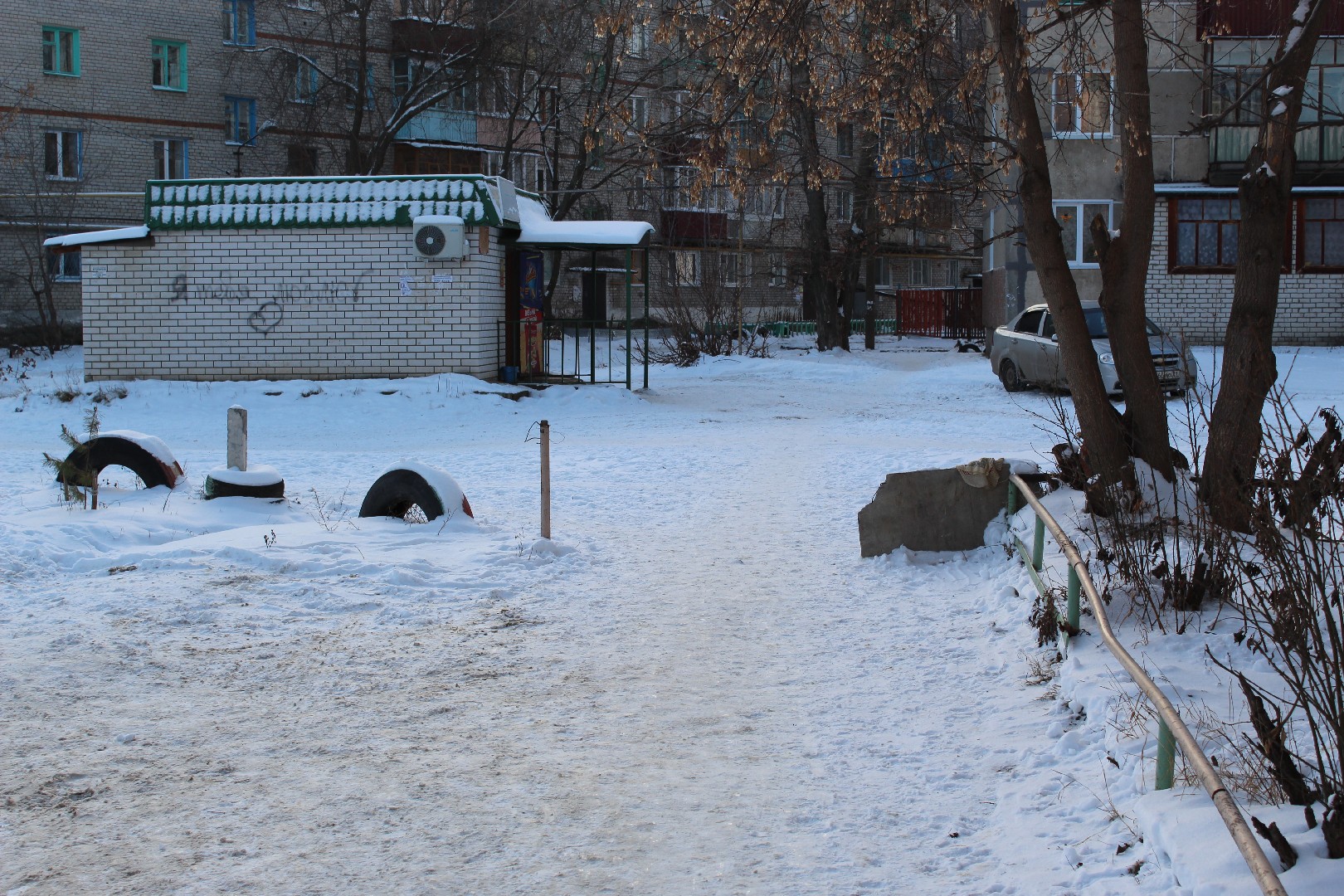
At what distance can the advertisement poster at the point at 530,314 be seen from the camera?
69.6ft

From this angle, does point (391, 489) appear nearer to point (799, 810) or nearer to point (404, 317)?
point (799, 810)

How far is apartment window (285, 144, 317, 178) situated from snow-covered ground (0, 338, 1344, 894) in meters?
32.2

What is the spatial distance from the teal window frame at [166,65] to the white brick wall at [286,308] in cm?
2163

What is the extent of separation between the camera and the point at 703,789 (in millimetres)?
4602

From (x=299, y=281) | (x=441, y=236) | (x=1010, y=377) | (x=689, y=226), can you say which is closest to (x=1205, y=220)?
(x=1010, y=377)

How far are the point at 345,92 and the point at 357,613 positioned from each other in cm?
3453

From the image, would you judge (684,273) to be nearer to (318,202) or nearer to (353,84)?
(353,84)

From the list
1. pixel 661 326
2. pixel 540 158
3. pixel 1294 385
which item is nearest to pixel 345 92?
pixel 540 158

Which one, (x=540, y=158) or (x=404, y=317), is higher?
(x=540, y=158)

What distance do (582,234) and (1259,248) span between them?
568 inches

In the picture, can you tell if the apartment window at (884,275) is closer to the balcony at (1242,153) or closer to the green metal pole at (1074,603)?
the balcony at (1242,153)

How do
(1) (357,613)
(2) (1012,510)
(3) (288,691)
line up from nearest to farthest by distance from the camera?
(3) (288,691) < (1) (357,613) < (2) (1012,510)

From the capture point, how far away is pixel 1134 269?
7.93 meters

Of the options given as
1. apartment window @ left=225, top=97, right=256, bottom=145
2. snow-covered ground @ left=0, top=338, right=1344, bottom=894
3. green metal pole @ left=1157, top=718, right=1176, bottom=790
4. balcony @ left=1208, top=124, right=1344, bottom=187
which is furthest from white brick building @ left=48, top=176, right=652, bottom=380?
apartment window @ left=225, top=97, right=256, bottom=145
